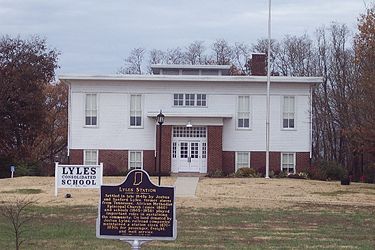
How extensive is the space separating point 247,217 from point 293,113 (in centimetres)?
2929

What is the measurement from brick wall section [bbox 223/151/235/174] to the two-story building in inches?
2.7

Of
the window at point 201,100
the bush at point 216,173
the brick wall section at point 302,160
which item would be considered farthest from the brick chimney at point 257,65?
the bush at point 216,173

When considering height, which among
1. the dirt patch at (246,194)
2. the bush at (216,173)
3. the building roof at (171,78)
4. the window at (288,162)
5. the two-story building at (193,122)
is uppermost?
the building roof at (171,78)

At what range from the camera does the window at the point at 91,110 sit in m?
53.2

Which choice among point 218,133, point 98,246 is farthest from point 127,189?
point 218,133

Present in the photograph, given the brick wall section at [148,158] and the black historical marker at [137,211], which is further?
the brick wall section at [148,158]

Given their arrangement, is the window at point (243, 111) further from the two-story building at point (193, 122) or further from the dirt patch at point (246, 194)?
the dirt patch at point (246, 194)

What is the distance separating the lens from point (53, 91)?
7825 cm

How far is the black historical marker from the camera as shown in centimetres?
1114

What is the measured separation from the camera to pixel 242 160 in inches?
2115

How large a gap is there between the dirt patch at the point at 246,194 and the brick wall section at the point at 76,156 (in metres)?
9.19

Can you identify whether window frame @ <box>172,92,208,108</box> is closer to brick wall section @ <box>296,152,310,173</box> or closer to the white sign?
brick wall section @ <box>296,152,310,173</box>

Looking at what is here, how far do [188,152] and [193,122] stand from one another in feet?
6.91

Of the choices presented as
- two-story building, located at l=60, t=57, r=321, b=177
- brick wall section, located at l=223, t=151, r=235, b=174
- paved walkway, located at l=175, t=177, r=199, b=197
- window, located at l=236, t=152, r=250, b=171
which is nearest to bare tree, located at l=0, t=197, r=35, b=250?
paved walkway, located at l=175, t=177, r=199, b=197
